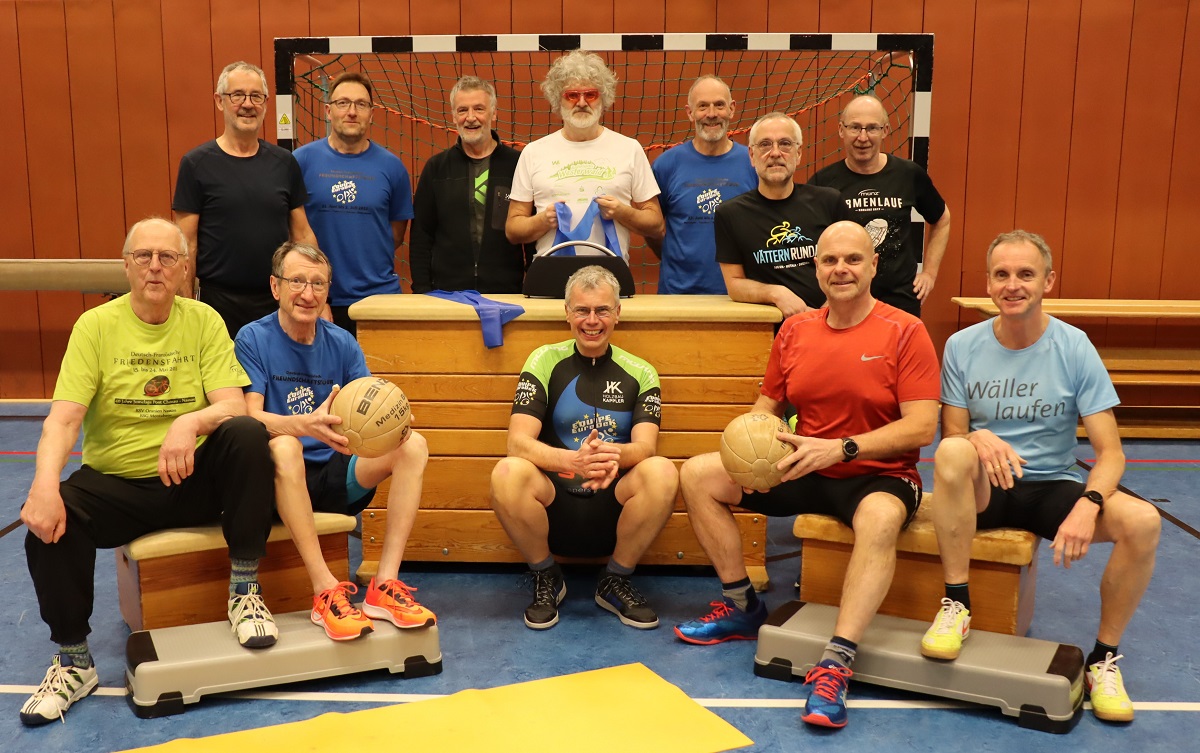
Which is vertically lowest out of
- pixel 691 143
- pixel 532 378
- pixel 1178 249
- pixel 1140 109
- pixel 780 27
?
pixel 532 378

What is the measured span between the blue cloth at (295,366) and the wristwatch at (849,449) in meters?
1.67

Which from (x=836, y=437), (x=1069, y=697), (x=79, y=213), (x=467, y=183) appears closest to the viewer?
(x=1069, y=697)

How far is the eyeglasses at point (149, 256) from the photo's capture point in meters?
3.01

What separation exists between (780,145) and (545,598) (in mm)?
1892

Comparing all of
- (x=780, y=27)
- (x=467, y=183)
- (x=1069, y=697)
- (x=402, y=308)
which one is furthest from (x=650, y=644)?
(x=780, y=27)

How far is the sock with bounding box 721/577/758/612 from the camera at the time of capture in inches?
135

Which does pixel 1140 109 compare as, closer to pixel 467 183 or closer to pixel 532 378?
pixel 467 183

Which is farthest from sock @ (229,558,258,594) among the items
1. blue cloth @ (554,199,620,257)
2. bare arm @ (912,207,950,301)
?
bare arm @ (912,207,950,301)

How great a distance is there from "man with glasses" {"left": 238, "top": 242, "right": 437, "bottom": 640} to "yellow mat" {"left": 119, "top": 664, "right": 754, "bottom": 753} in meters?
0.35

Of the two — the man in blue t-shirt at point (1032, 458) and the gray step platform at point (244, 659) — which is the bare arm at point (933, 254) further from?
the gray step platform at point (244, 659)

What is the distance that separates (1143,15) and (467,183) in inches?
202

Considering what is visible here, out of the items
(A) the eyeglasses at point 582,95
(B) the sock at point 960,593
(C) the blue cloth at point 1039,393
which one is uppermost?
(A) the eyeglasses at point 582,95

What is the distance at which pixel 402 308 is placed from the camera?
388cm

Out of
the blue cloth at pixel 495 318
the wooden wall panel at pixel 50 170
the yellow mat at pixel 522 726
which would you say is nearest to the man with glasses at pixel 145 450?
the yellow mat at pixel 522 726
